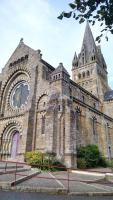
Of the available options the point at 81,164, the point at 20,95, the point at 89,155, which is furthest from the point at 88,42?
the point at 81,164

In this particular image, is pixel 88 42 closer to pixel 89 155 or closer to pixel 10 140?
pixel 10 140

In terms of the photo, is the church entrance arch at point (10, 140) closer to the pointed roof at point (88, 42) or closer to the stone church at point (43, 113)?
the stone church at point (43, 113)

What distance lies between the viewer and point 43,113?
16812mm

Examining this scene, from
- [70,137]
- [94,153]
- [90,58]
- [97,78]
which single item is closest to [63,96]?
[70,137]

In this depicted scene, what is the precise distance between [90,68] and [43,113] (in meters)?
29.1

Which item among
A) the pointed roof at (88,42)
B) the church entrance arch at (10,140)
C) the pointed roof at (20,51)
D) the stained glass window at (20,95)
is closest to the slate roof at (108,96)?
the pointed roof at (88,42)

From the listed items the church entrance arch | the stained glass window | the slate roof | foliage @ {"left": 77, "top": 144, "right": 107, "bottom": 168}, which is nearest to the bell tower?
the slate roof

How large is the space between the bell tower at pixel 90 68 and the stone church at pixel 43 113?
9433 millimetres

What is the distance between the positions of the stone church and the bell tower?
30.9 feet

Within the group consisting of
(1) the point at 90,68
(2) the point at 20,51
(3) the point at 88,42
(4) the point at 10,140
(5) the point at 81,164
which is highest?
(3) the point at 88,42

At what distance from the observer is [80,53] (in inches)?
1871

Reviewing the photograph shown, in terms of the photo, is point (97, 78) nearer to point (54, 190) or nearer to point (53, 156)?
point (53, 156)

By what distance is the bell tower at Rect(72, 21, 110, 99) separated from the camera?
3806 centimetres

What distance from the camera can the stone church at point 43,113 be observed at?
46.4 feet
